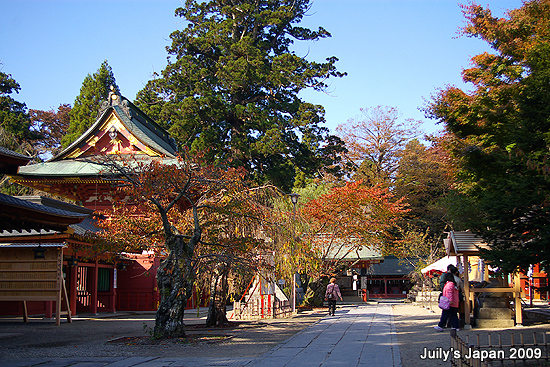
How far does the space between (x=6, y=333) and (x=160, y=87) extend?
24.6m

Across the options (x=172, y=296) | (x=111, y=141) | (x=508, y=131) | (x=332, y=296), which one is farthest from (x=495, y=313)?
(x=111, y=141)

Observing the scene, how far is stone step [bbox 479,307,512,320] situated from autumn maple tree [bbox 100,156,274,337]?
648 centimetres

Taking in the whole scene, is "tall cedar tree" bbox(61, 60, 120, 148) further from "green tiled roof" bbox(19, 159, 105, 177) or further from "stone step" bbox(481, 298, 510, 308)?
"stone step" bbox(481, 298, 510, 308)

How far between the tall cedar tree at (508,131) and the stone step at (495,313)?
2037mm

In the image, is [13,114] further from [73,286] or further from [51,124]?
→ [73,286]

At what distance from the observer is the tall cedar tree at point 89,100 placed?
119 feet

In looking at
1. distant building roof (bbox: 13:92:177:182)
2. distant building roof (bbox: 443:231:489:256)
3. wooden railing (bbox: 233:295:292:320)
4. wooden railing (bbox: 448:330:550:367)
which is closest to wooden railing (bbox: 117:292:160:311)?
distant building roof (bbox: 13:92:177:182)

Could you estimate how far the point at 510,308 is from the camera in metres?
13.5

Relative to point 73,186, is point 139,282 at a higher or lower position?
lower

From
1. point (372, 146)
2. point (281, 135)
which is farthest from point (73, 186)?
point (372, 146)

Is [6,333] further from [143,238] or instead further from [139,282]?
[139,282]

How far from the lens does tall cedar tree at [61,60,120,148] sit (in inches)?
1425

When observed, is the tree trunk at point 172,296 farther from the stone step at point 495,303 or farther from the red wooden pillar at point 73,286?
the red wooden pillar at point 73,286

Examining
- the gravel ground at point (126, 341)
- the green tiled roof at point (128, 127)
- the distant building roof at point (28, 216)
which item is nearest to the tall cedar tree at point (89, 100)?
the green tiled roof at point (128, 127)
